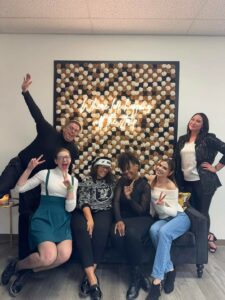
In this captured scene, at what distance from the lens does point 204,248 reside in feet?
9.47

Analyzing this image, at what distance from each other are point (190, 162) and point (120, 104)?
1087 millimetres

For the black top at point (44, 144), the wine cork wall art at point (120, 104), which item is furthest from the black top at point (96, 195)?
the wine cork wall art at point (120, 104)

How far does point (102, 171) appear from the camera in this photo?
121 inches

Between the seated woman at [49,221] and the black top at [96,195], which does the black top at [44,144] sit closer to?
Answer: the seated woman at [49,221]

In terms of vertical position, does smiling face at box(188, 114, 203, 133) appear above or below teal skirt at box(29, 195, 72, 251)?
above

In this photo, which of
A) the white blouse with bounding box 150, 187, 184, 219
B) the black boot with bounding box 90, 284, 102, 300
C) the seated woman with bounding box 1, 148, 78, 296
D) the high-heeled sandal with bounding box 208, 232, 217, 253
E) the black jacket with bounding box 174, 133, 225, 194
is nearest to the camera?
A: the black boot with bounding box 90, 284, 102, 300

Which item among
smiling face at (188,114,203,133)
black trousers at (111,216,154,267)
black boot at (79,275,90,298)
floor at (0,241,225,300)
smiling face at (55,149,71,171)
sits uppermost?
smiling face at (188,114,203,133)

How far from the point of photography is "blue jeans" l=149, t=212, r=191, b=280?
104 inches

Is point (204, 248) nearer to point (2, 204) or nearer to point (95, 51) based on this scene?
point (2, 204)

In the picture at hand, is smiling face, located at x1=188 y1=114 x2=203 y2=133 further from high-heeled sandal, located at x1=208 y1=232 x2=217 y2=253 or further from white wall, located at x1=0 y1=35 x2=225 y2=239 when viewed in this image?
high-heeled sandal, located at x1=208 y1=232 x2=217 y2=253

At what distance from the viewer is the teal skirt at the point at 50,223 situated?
105 inches

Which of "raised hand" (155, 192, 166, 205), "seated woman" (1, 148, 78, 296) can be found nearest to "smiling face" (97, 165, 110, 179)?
"seated woman" (1, 148, 78, 296)

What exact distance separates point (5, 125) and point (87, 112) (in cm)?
102

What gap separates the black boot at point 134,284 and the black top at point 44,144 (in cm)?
121
